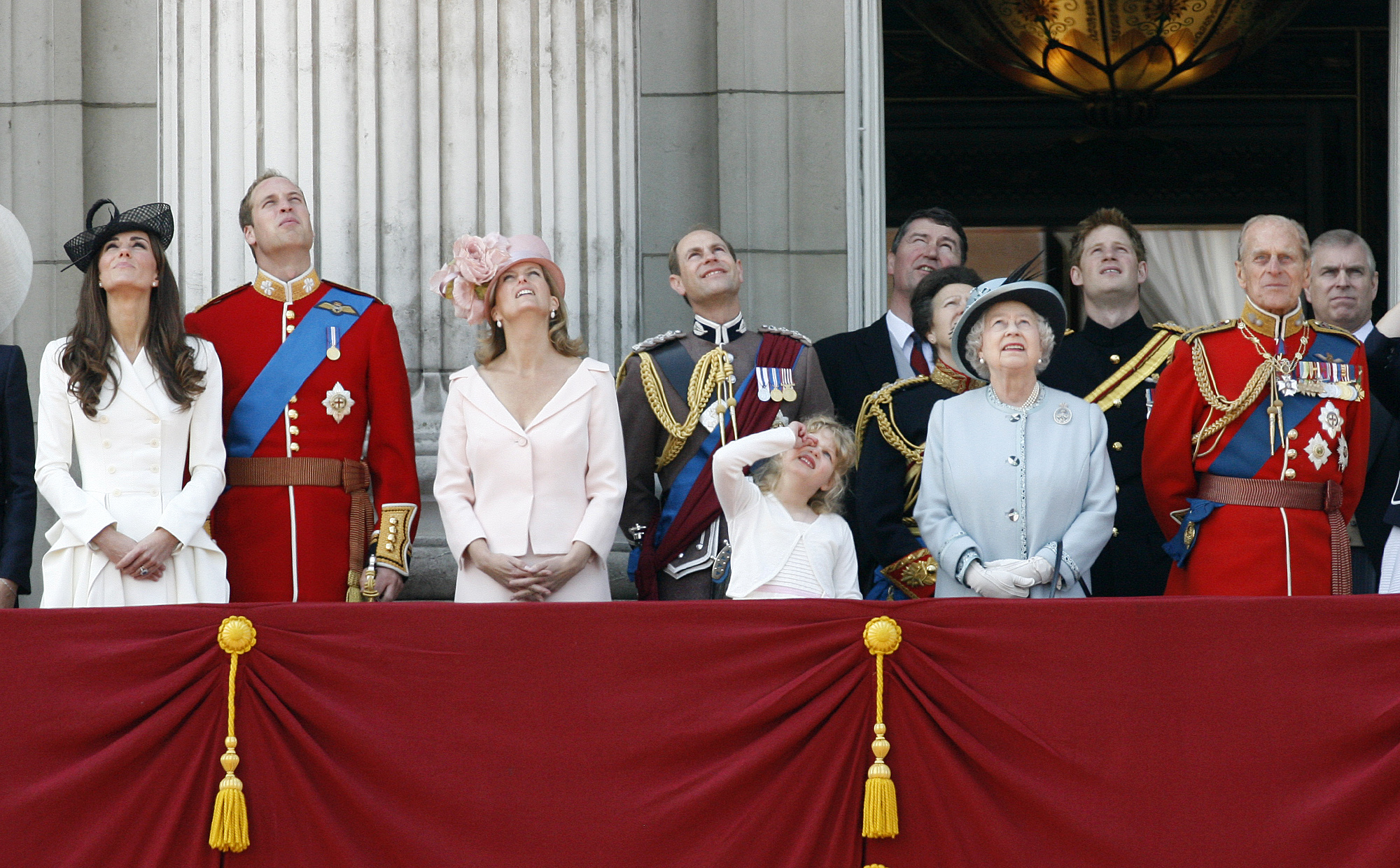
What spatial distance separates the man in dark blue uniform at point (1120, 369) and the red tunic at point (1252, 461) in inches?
11.3

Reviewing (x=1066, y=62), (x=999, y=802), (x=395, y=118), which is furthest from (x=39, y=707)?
(x=1066, y=62)

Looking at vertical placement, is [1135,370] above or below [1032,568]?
above

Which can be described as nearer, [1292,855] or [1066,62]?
[1292,855]

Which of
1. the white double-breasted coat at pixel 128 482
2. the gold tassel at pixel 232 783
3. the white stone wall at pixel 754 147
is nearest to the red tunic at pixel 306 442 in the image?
the white double-breasted coat at pixel 128 482

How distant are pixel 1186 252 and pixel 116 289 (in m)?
7.30

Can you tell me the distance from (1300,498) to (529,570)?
6.61 ft

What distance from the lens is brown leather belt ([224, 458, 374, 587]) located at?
4.98 metres

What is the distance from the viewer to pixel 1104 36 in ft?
28.1

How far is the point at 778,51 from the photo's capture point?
7.37m

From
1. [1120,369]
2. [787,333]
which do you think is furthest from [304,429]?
[1120,369]

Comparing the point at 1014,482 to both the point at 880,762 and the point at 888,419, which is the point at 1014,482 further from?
the point at 880,762

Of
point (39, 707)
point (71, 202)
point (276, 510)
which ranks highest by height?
point (71, 202)

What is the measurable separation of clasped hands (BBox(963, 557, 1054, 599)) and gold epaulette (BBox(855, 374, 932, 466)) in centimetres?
59

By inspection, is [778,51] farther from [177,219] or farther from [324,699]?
[324,699]
